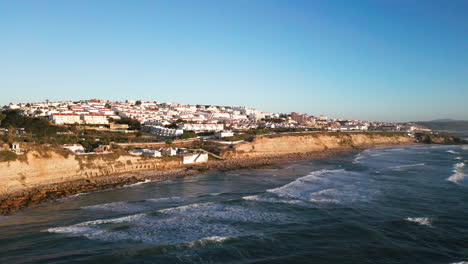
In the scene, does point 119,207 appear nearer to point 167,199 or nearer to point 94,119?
point 167,199

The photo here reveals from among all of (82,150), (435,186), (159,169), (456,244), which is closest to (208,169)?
(159,169)

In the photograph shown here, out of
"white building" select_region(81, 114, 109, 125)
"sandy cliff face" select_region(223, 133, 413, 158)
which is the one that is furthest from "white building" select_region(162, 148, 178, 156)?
"white building" select_region(81, 114, 109, 125)

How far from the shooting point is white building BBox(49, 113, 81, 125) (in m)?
55.3

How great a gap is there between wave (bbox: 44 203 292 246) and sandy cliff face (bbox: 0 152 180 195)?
10.1 meters

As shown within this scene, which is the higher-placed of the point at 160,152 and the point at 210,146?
the point at 160,152

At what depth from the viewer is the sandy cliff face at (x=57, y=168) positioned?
71.6 feet

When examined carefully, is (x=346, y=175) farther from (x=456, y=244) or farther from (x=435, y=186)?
(x=456, y=244)

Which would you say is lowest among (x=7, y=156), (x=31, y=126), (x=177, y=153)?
(x=177, y=153)

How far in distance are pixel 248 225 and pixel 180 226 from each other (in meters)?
3.44

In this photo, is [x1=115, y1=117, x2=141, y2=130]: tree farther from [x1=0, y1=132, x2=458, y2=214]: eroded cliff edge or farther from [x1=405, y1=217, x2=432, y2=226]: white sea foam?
[x1=405, y1=217, x2=432, y2=226]: white sea foam

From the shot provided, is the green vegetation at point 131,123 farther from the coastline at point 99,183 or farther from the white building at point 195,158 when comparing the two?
the coastline at point 99,183

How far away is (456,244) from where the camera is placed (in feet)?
42.4

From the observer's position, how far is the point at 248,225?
50.9 feet

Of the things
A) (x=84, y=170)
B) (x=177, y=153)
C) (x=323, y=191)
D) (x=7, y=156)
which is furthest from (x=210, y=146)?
(x=7, y=156)
